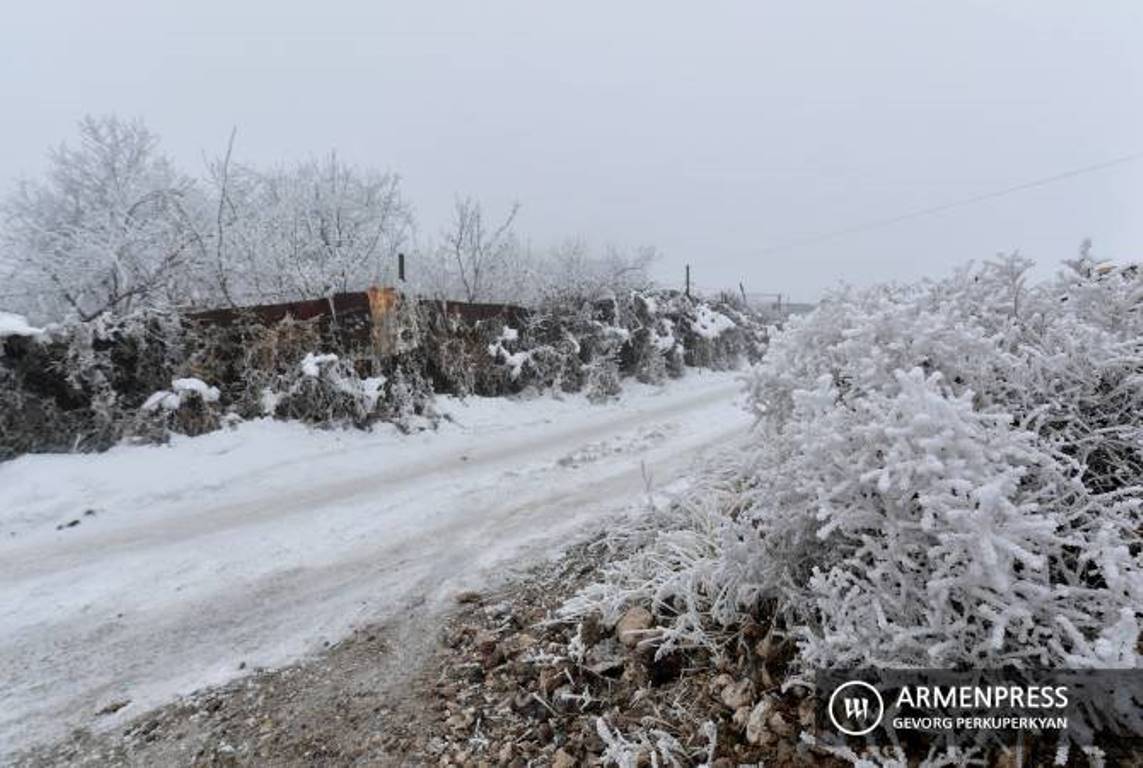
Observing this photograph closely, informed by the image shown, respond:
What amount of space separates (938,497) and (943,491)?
0.23 ft

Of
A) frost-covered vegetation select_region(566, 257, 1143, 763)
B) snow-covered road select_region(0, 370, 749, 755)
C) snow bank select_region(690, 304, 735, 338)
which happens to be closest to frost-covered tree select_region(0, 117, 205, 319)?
snow-covered road select_region(0, 370, 749, 755)

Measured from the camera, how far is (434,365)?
35.3 feet

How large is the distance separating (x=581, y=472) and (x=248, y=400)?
484 centimetres

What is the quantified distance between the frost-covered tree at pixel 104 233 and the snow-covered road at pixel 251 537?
3.53m

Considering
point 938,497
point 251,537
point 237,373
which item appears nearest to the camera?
point 938,497

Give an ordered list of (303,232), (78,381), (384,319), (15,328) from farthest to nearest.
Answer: (303,232) < (384,319) < (78,381) < (15,328)

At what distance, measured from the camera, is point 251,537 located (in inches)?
212

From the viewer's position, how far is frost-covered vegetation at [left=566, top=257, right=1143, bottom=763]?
188 centimetres

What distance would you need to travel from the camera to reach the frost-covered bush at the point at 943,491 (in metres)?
1.88

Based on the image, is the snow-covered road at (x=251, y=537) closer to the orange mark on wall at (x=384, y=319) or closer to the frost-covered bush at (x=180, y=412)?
the frost-covered bush at (x=180, y=412)

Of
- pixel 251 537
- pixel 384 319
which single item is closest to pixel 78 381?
pixel 384 319

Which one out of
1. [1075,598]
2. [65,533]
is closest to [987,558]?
[1075,598]

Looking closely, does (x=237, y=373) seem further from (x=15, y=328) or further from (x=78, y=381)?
(x=15, y=328)

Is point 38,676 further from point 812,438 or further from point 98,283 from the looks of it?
point 98,283
